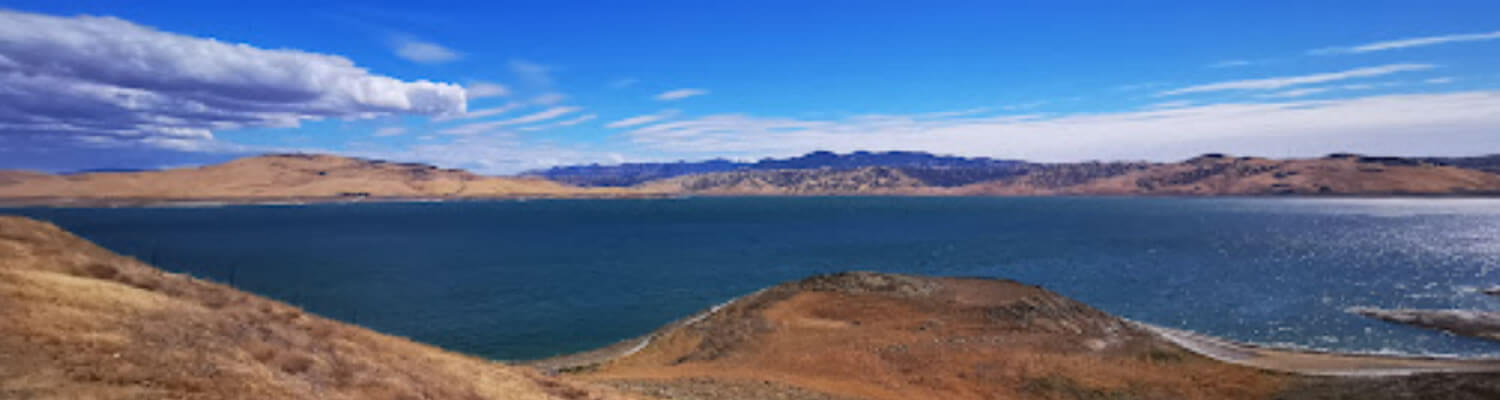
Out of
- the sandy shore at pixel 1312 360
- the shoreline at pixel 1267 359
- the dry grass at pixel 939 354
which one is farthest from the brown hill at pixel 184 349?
the sandy shore at pixel 1312 360

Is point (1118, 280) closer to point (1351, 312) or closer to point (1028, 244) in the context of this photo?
point (1351, 312)

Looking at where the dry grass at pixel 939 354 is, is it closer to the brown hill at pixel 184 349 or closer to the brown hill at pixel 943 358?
the brown hill at pixel 943 358

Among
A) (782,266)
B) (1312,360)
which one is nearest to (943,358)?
(1312,360)

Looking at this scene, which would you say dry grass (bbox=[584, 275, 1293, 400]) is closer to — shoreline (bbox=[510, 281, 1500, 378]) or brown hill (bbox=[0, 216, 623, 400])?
shoreline (bbox=[510, 281, 1500, 378])

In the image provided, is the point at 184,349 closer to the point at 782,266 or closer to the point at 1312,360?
the point at 1312,360

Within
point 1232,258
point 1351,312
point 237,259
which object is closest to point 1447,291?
point 1351,312

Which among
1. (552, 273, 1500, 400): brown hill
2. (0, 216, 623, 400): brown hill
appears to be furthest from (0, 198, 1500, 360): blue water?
(0, 216, 623, 400): brown hill
